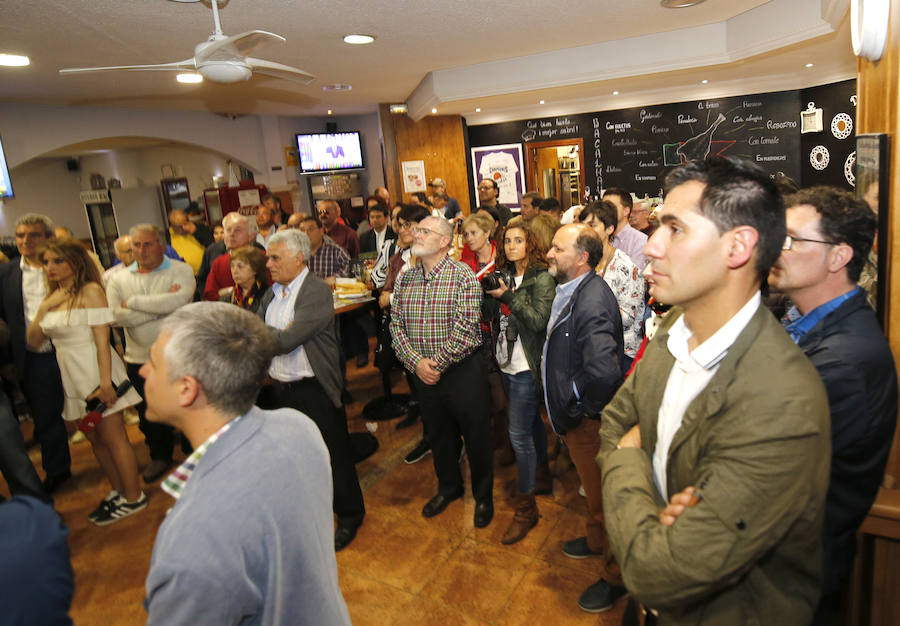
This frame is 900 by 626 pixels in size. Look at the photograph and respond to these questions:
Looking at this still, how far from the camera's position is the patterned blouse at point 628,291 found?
319 centimetres

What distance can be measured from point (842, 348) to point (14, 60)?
634 cm

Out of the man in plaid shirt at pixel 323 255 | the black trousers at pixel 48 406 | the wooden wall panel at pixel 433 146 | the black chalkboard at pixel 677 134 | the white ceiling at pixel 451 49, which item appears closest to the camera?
the black trousers at pixel 48 406

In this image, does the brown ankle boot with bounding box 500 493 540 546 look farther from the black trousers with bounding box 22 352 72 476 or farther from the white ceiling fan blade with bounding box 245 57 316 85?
the black trousers with bounding box 22 352 72 476

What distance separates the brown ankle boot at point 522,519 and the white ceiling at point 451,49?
3498mm

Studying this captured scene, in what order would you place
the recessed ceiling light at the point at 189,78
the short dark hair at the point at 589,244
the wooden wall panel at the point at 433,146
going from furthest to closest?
the wooden wall panel at the point at 433,146 → the recessed ceiling light at the point at 189,78 → the short dark hair at the point at 589,244

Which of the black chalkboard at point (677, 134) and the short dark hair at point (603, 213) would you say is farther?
the black chalkboard at point (677, 134)

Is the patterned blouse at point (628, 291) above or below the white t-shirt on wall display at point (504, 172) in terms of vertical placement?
below

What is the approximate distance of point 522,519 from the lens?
297cm

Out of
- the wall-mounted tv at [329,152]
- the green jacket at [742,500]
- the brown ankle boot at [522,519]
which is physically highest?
the wall-mounted tv at [329,152]

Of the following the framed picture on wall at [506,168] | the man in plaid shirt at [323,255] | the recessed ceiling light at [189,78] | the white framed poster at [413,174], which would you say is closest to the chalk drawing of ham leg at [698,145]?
the framed picture on wall at [506,168]

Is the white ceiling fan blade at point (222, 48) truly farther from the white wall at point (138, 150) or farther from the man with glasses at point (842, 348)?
the white wall at point (138, 150)

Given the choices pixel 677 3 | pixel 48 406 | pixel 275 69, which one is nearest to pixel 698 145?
pixel 677 3

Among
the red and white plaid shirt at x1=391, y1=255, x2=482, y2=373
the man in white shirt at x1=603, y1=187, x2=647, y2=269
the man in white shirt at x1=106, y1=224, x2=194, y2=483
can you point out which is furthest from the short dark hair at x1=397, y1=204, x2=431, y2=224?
the man in white shirt at x1=106, y1=224, x2=194, y2=483

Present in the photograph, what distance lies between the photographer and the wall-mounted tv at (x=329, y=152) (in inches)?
400
